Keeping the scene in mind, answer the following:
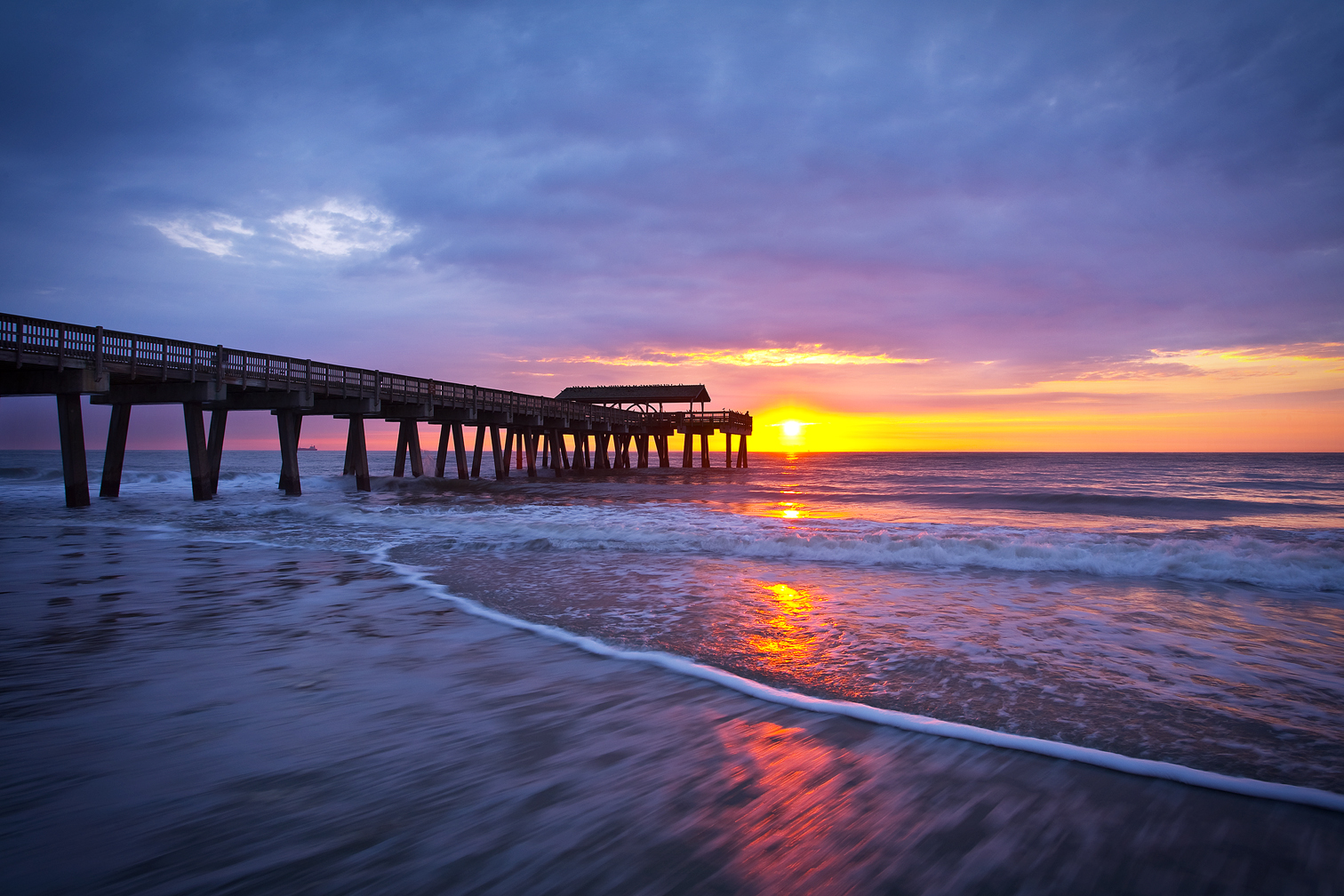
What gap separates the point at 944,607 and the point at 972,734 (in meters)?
3.78

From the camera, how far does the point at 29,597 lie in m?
7.31

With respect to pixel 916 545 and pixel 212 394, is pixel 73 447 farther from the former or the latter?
pixel 916 545

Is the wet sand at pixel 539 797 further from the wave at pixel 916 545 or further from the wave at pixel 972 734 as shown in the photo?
the wave at pixel 916 545

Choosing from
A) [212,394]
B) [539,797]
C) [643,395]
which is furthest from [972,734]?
[643,395]

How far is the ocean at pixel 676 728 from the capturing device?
261cm

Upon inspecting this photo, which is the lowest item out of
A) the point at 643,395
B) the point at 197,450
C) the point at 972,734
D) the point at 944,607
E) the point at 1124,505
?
the point at 1124,505

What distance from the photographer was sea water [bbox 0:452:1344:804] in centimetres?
408

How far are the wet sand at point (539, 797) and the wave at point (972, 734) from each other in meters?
0.12

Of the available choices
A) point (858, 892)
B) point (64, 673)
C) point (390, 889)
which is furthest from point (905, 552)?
point (64, 673)

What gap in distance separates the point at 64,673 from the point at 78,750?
1746mm

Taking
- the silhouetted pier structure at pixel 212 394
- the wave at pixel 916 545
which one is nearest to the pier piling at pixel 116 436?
the silhouetted pier structure at pixel 212 394

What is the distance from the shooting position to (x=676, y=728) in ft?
12.9

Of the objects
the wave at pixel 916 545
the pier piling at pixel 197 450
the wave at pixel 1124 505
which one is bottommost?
the wave at pixel 1124 505

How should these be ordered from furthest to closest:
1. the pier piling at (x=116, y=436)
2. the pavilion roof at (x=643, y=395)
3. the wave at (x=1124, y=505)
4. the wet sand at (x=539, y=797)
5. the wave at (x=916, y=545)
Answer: the pavilion roof at (x=643, y=395) < the wave at (x=1124, y=505) < the pier piling at (x=116, y=436) < the wave at (x=916, y=545) < the wet sand at (x=539, y=797)
